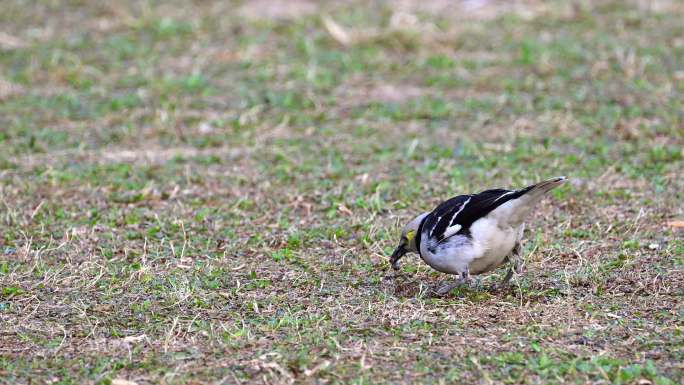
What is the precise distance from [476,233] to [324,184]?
2.59 metres

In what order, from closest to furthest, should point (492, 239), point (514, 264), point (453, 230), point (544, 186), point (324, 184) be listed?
point (544, 186) → point (492, 239) → point (453, 230) → point (514, 264) → point (324, 184)

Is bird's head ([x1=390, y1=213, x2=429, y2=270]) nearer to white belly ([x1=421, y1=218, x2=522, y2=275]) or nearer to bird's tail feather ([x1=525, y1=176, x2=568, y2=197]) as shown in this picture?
white belly ([x1=421, y1=218, x2=522, y2=275])

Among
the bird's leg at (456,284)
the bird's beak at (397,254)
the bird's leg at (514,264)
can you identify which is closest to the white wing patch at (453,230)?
the bird's leg at (456,284)

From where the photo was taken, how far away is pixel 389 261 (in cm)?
706

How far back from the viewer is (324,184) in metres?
8.79

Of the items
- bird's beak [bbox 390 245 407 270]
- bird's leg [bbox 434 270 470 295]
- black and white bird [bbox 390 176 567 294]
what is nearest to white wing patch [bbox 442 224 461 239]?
black and white bird [bbox 390 176 567 294]

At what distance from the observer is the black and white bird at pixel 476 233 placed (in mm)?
6262

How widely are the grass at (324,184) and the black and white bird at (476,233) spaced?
8.1 inches

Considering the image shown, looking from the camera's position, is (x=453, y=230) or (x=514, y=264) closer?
(x=453, y=230)

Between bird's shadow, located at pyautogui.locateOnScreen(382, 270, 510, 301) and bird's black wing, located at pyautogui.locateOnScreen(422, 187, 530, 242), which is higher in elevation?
bird's black wing, located at pyautogui.locateOnScreen(422, 187, 530, 242)

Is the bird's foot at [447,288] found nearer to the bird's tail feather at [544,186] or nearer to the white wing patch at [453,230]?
the white wing patch at [453,230]

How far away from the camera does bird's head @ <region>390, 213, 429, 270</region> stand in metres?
6.81

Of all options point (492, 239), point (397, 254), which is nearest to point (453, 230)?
point (492, 239)

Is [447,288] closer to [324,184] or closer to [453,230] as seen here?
[453,230]
